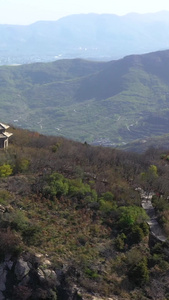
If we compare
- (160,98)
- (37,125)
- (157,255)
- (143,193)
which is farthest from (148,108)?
(157,255)

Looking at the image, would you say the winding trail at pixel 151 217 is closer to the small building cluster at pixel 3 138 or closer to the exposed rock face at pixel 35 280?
the exposed rock face at pixel 35 280

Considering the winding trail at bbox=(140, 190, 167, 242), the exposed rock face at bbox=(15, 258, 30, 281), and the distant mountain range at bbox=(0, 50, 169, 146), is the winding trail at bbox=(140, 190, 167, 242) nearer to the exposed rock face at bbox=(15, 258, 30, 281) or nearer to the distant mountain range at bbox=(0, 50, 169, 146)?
the exposed rock face at bbox=(15, 258, 30, 281)

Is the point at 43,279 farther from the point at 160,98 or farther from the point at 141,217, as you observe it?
the point at 160,98

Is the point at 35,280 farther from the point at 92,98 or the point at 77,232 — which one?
the point at 92,98

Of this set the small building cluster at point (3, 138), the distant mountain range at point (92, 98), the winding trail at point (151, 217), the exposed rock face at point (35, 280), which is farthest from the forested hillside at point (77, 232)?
the distant mountain range at point (92, 98)

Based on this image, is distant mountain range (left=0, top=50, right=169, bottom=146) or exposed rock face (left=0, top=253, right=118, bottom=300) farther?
distant mountain range (left=0, top=50, right=169, bottom=146)

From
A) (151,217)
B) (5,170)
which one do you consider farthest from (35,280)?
(5,170)

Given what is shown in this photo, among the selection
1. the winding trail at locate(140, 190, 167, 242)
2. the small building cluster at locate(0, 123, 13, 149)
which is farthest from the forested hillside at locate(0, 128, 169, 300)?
the small building cluster at locate(0, 123, 13, 149)
